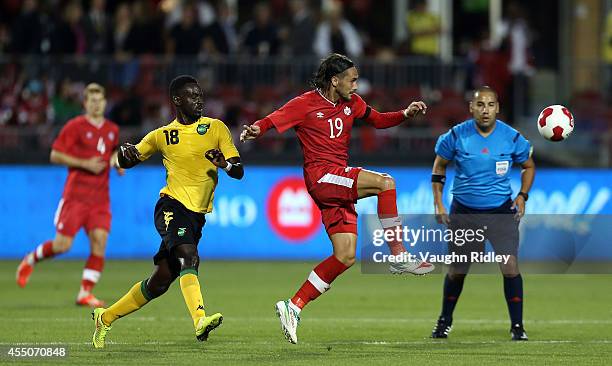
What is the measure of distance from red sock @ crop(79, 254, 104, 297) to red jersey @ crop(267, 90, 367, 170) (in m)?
4.46

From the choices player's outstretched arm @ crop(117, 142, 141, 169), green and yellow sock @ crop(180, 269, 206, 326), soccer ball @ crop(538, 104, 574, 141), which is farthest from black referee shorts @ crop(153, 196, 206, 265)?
soccer ball @ crop(538, 104, 574, 141)

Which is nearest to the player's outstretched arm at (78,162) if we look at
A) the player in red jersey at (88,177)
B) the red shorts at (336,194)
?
the player in red jersey at (88,177)

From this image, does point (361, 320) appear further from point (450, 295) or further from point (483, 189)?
point (483, 189)

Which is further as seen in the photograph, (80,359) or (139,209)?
(139,209)

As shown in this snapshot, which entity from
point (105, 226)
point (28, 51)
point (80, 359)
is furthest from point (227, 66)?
point (80, 359)

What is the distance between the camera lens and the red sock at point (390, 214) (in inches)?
402

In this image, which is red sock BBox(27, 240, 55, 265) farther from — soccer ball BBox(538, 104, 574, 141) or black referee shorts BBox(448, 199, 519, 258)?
→ soccer ball BBox(538, 104, 574, 141)

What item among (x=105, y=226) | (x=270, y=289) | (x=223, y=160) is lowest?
(x=270, y=289)

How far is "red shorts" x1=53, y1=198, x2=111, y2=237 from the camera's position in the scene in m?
14.3

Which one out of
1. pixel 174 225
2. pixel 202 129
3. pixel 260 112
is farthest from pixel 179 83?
pixel 260 112

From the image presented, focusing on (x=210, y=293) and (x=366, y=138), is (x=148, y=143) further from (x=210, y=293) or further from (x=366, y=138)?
(x=366, y=138)

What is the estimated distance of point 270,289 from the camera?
1603 cm

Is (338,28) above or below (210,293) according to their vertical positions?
above

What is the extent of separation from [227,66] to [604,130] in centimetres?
665
